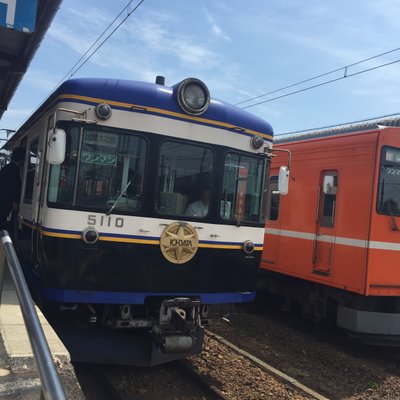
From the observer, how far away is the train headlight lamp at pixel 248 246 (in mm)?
5672

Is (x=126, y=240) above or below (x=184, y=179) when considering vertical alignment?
below

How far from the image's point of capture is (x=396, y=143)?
23.4ft

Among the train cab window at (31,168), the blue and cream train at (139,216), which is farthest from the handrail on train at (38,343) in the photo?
the train cab window at (31,168)

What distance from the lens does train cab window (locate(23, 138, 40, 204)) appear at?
19.9ft

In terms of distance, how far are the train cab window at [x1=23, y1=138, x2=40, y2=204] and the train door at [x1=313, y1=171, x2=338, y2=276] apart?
4370 millimetres

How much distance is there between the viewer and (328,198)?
26.3ft

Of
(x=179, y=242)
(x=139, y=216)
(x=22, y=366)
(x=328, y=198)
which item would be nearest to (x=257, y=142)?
(x=179, y=242)

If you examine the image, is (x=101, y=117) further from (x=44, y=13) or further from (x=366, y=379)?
(x=366, y=379)

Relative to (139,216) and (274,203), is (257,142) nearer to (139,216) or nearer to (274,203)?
(139,216)

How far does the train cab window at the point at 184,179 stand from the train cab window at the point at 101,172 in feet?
0.80

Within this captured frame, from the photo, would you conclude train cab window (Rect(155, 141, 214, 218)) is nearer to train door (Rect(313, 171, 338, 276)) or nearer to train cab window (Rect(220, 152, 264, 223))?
train cab window (Rect(220, 152, 264, 223))

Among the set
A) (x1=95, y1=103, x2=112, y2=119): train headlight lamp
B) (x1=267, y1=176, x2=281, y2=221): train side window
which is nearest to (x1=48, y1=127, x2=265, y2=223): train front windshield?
(x1=95, y1=103, x2=112, y2=119): train headlight lamp

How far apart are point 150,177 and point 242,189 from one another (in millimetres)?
1211

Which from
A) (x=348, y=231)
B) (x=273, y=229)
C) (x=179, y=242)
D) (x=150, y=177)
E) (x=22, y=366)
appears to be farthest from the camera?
(x=273, y=229)
